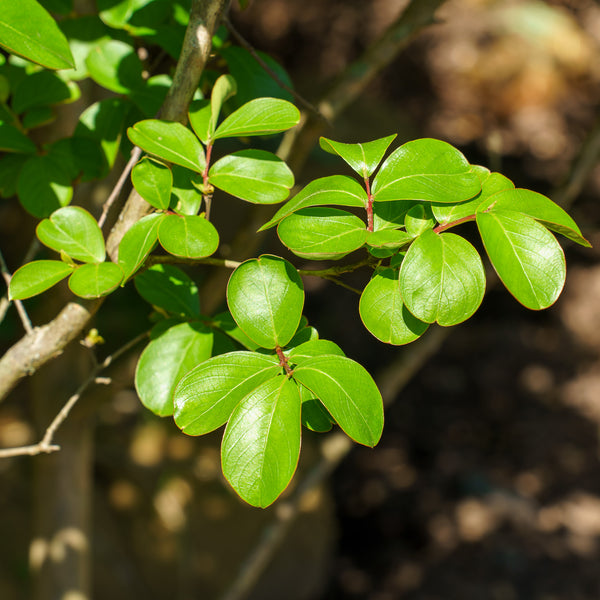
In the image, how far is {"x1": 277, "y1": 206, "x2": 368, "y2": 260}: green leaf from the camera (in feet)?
1.64

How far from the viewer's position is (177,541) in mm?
2230

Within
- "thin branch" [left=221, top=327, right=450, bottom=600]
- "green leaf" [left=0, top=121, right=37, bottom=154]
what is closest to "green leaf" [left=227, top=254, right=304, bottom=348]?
"green leaf" [left=0, top=121, right=37, bottom=154]

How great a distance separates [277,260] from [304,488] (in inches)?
44.8

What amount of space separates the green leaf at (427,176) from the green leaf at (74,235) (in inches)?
10.8

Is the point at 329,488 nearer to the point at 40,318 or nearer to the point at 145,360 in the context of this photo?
the point at 40,318

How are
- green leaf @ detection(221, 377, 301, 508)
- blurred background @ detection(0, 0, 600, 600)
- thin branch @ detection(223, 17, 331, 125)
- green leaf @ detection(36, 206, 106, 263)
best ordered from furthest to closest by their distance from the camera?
blurred background @ detection(0, 0, 600, 600)
thin branch @ detection(223, 17, 331, 125)
green leaf @ detection(36, 206, 106, 263)
green leaf @ detection(221, 377, 301, 508)

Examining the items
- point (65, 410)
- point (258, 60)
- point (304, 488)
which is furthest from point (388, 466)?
point (258, 60)

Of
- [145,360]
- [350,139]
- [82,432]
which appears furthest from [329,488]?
[145,360]

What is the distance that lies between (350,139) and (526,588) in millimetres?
2361

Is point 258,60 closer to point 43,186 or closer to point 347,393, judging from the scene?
point 43,186

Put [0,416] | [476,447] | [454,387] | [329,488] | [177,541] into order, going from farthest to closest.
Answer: [454,387], [476,447], [329,488], [0,416], [177,541]

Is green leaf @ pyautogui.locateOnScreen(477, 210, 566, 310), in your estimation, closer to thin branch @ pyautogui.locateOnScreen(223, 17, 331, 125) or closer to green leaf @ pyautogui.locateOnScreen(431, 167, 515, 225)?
green leaf @ pyautogui.locateOnScreen(431, 167, 515, 225)

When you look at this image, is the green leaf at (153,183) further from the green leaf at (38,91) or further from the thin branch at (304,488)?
the thin branch at (304,488)

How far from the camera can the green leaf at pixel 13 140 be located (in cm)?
66
